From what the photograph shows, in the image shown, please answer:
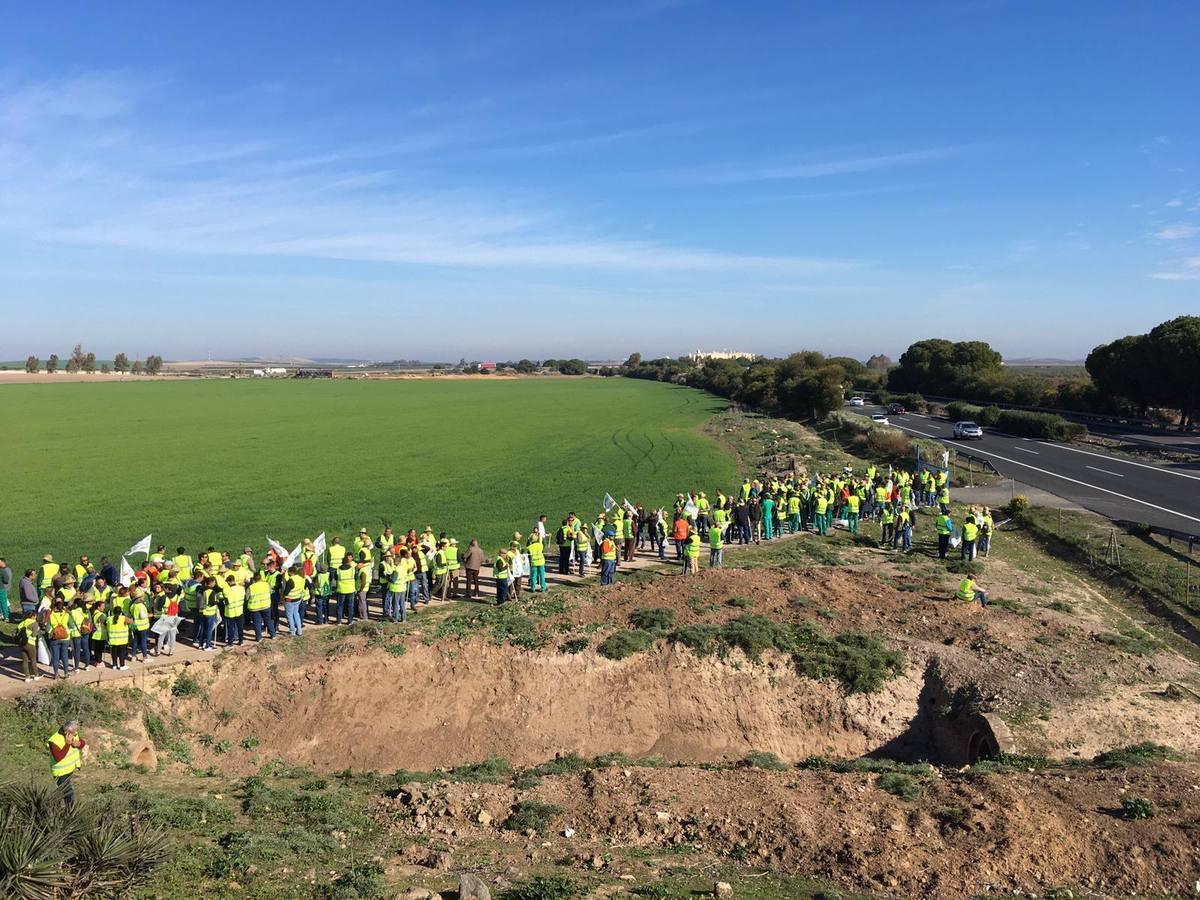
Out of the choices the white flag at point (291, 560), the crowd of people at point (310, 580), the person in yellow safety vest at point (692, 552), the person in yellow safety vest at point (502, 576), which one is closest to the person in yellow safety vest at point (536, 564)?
the crowd of people at point (310, 580)

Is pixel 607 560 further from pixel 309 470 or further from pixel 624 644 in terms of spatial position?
pixel 309 470

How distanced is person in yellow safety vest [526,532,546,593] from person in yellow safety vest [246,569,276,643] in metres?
5.85

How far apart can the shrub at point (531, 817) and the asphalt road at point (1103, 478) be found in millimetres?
26604

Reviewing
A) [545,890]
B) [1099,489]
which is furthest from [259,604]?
[1099,489]

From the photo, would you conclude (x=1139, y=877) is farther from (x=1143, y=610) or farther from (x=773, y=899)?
(x=1143, y=610)

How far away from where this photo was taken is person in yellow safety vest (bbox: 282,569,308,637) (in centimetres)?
1556

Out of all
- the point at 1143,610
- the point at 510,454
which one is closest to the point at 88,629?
the point at 1143,610

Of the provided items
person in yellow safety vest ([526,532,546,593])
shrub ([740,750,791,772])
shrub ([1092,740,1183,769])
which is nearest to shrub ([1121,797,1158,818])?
shrub ([1092,740,1183,769])

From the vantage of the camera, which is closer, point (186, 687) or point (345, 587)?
point (186, 687)

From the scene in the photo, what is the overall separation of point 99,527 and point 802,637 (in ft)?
81.8

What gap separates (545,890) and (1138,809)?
6.99 meters

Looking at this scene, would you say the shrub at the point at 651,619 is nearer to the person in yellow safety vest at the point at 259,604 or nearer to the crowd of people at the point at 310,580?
the crowd of people at the point at 310,580

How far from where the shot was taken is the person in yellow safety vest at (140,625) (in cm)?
1403

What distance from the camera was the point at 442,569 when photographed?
18.4m
